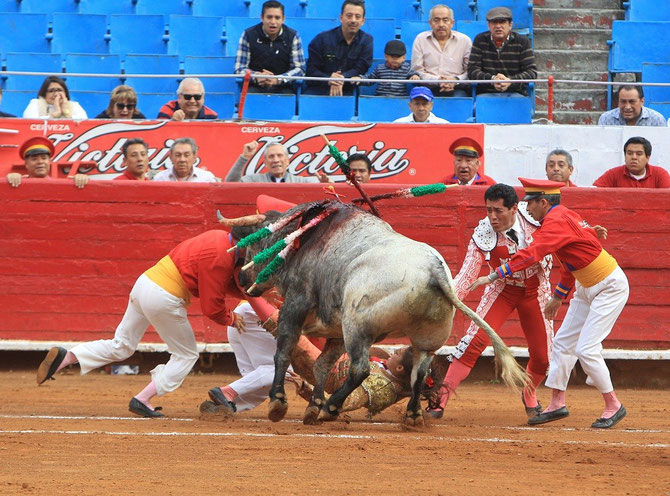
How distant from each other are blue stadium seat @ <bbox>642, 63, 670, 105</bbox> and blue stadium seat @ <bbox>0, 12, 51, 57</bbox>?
24.8ft

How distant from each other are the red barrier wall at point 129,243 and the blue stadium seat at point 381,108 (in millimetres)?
2176

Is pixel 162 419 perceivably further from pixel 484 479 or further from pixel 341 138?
pixel 341 138

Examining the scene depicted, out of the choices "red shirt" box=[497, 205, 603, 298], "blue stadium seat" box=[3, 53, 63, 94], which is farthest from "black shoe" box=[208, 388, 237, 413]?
"blue stadium seat" box=[3, 53, 63, 94]

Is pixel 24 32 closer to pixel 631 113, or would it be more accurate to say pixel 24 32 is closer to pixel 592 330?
pixel 631 113

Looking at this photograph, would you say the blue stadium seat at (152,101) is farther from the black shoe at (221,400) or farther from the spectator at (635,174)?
the black shoe at (221,400)

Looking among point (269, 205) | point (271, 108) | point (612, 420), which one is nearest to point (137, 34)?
point (271, 108)

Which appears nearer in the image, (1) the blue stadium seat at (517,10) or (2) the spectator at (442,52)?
(2) the spectator at (442,52)

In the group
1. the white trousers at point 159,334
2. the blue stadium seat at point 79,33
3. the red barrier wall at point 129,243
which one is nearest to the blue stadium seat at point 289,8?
the blue stadium seat at point 79,33

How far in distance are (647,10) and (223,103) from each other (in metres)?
5.75

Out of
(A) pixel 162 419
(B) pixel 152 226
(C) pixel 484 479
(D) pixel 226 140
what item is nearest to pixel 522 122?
(D) pixel 226 140

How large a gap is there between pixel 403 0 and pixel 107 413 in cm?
831

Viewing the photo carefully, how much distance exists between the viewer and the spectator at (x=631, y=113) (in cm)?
1211

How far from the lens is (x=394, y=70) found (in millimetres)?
13023

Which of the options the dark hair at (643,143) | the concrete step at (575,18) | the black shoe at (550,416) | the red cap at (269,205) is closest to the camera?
the red cap at (269,205)
